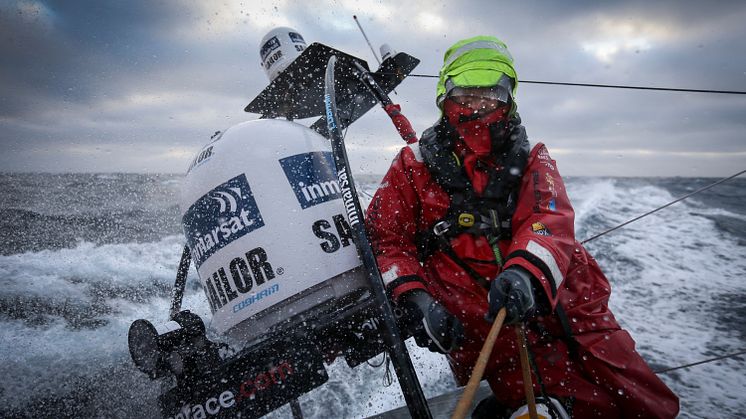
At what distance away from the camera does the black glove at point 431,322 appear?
165 cm

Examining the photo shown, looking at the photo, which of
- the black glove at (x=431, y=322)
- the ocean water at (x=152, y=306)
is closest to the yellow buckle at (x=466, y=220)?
the black glove at (x=431, y=322)

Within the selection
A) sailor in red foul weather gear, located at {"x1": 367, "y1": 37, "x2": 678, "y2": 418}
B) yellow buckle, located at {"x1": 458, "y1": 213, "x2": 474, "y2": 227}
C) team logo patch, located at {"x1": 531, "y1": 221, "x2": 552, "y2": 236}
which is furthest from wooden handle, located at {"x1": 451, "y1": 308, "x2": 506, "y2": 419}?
yellow buckle, located at {"x1": 458, "y1": 213, "x2": 474, "y2": 227}

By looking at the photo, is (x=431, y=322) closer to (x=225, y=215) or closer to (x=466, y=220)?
(x=466, y=220)

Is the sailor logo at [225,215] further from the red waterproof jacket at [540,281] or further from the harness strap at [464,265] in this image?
the harness strap at [464,265]

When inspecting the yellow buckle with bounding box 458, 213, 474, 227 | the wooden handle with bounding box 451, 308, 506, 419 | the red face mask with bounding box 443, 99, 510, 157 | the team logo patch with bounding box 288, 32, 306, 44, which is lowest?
the wooden handle with bounding box 451, 308, 506, 419

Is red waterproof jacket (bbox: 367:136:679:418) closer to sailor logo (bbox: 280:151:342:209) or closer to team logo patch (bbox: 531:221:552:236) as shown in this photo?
team logo patch (bbox: 531:221:552:236)

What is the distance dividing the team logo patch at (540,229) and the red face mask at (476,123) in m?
0.47

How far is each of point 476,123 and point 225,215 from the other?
141 centimetres

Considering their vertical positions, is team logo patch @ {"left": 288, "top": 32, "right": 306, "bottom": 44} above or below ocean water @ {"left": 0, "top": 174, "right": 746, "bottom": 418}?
above

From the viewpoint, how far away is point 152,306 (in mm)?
4305

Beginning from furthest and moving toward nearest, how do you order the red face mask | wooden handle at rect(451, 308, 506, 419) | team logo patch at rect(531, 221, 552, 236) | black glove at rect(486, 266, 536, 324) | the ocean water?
the ocean water < the red face mask < team logo patch at rect(531, 221, 552, 236) < black glove at rect(486, 266, 536, 324) < wooden handle at rect(451, 308, 506, 419)

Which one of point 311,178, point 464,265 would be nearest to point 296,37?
point 311,178

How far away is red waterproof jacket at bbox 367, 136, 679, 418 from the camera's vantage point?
1.68 meters

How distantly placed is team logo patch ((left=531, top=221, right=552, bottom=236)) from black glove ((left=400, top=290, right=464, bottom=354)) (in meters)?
0.55
